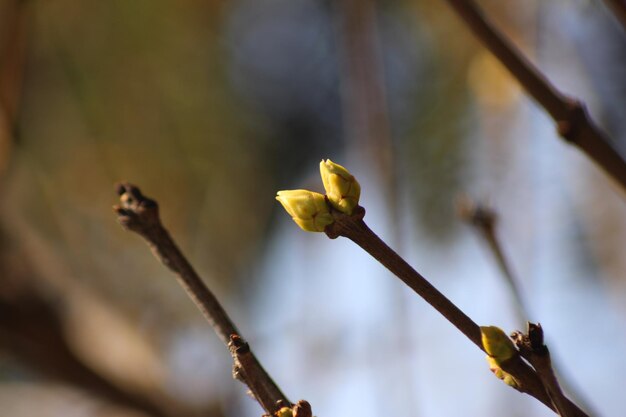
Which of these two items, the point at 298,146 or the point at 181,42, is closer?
the point at 181,42

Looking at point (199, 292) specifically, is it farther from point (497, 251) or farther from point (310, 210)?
point (497, 251)

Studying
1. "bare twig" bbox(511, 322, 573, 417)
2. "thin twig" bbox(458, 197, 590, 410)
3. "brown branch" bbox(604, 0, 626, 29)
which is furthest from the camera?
"thin twig" bbox(458, 197, 590, 410)

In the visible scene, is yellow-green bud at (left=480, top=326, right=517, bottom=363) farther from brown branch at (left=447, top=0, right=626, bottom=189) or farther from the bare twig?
brown branch at (left=447, top=0, right=626, bottom=189)

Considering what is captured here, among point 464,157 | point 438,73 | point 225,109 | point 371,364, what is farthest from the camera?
point 225,109

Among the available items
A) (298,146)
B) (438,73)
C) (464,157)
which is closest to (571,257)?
(464,157)

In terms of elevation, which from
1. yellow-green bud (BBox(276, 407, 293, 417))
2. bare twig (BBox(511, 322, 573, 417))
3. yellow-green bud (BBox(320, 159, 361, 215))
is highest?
yellow-green bud (BBox(320, 159, 361, 215))

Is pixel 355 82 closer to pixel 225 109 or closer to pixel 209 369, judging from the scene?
pixel 209 369

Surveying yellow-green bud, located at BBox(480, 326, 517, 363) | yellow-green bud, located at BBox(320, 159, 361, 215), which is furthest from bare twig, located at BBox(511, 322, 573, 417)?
yellow-green bud, located at BBox(320, 159, 361, 215)

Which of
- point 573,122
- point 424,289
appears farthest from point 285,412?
point 573,122
